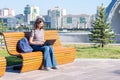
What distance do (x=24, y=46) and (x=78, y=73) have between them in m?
1.52

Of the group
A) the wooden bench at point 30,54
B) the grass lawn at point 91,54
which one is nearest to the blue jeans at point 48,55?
the wooden bench at point 30,54

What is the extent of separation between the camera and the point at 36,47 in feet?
27.2

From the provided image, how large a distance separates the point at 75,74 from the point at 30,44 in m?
1.58

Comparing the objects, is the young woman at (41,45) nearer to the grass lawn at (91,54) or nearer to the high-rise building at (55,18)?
the grass lawn at (91,54)

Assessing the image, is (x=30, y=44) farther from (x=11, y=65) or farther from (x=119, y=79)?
(x=119, y=79)

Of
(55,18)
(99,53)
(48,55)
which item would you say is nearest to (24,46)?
(48,55)

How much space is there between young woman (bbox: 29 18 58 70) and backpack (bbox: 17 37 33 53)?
0.14 m

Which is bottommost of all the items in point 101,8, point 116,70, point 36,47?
point 116,70

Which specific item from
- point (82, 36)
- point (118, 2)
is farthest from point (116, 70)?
point (118, 2)

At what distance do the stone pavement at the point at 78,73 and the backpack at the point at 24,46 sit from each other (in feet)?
1.95

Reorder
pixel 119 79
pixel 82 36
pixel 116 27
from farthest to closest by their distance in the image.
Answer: pixel 116 27 → pixel 82 36 → pixel 119 79

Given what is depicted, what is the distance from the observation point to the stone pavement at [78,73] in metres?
6.98

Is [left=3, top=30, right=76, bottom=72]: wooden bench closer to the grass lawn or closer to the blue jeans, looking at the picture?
the blue jeans

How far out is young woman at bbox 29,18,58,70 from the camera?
7.94 metres
